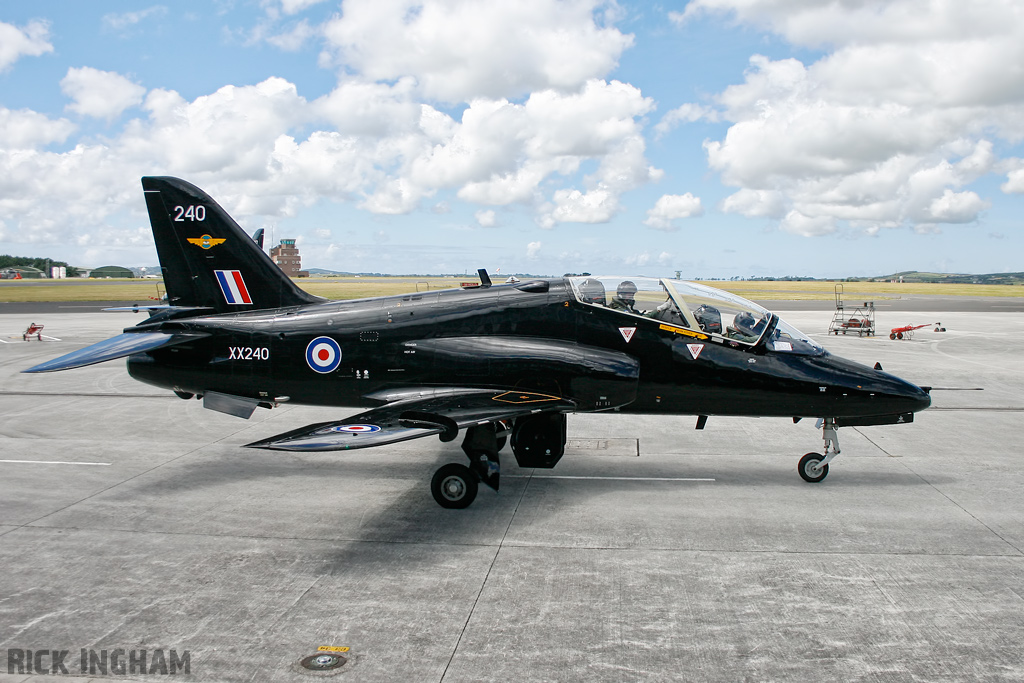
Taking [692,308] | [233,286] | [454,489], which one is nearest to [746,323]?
→ [692,308]

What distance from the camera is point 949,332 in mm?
35750

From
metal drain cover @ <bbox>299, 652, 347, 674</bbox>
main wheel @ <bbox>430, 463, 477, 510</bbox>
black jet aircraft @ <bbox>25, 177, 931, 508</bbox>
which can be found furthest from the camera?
black jet aircraft @ <bbox>25, 177, 931, 508</bbox>

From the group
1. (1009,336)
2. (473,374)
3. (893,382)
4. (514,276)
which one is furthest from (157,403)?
(1009,336)

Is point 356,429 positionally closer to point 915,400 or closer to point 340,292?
point 915,400

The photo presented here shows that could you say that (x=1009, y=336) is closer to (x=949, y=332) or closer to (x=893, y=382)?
(x=949, y=332)

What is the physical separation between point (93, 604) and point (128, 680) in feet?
5.11

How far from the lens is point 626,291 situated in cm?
1005

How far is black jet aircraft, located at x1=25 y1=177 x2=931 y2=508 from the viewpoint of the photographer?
945 cm

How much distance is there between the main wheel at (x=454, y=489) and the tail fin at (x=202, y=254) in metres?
4.40

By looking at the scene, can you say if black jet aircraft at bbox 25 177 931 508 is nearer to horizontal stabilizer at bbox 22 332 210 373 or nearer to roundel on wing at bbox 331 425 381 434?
horizontal stabilizer at bbox 22 332 210 373

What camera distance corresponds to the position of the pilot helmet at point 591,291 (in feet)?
32.8

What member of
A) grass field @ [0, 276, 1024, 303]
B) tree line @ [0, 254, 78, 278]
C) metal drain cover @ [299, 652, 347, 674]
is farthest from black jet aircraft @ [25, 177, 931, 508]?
tree line @ [0, 254, 78, 278]

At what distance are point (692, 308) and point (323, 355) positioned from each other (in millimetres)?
5536

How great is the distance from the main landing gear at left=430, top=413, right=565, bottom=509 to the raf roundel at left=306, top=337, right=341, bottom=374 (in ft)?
7.86
